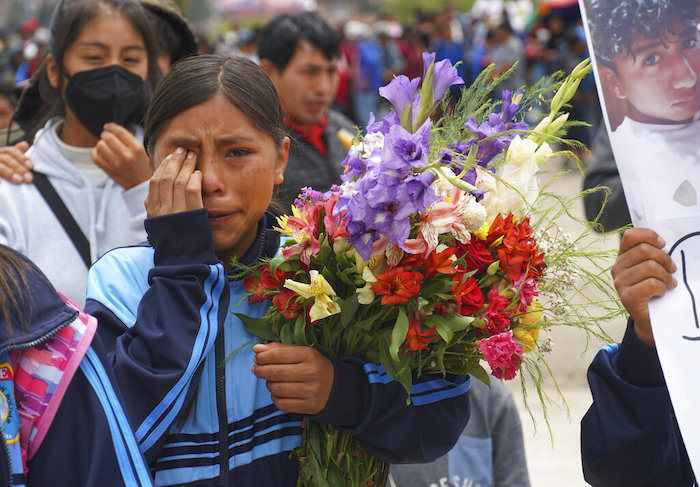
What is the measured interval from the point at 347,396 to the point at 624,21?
3.12 feet

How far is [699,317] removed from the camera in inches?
68.0

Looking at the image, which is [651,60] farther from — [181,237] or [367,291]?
[181,237]

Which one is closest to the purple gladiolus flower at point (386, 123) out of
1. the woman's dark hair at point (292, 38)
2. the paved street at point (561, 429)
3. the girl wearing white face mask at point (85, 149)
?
the girl wearing white face mask at point (85, 149)

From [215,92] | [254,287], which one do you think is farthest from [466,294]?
[215,92]

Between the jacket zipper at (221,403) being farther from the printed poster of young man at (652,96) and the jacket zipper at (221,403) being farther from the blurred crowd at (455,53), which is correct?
the blurred crowd at (455,53)

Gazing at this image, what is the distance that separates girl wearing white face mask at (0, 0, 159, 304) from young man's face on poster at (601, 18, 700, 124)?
5.08 feet

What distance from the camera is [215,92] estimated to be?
2.15m

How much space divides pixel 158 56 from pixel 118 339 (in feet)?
5.63

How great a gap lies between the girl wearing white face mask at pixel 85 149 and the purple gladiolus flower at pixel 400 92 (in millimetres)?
1234

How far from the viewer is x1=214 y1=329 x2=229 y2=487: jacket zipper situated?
77.0 inches

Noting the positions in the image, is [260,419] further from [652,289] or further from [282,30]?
[282,30]

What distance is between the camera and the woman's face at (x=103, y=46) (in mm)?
2977

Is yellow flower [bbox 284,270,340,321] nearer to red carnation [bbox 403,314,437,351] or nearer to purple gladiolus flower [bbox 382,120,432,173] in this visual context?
red carnation [bbox 403,314,437,351]

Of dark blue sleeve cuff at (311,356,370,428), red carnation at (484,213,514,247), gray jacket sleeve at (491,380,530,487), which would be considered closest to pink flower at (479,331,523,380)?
red carnation at (484,213,514,247)
